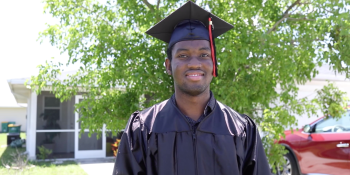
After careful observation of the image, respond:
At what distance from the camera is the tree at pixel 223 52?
12.2ft

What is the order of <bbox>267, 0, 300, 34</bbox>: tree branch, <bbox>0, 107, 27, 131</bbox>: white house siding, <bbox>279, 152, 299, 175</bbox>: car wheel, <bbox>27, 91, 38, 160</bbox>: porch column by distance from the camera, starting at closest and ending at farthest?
<bbox>267, 0, 300, 34</bbox>: tree branch
<bbox>279, 152, 299, 175</bbox>: car wheel
<bbox>27, 91, 38, 160</bbox>: porch column
<bbox>0, 107, 27, 131</bbox>: white house siding

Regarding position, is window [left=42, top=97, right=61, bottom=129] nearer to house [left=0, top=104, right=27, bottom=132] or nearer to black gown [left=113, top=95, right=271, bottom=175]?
black gown [left=113, top=95, right=271, bottom=175]

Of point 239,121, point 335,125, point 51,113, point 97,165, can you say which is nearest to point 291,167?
point 335,125

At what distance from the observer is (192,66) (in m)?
1.96

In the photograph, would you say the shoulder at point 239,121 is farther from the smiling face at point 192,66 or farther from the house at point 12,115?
the house at point 12,115

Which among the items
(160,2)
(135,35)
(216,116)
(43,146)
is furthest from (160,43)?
(43,146)

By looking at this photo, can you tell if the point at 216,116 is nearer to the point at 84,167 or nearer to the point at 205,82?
the point at 205,82

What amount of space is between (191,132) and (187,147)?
0.31ft

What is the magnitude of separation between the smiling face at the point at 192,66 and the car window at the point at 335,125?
5321mm

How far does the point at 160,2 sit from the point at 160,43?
0.65 m

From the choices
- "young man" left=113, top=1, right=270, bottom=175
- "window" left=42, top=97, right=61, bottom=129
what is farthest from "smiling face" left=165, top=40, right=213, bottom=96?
"window" left=42, top=97, right=61, bottom=129

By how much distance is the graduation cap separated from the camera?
2.12m

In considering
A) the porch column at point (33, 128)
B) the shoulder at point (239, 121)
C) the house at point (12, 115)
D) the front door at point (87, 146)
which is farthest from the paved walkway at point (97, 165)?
the house at point (12, 115)

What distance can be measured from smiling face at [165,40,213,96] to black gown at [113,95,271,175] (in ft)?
0.47
